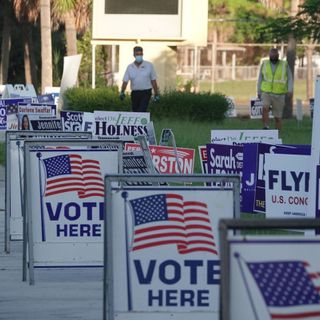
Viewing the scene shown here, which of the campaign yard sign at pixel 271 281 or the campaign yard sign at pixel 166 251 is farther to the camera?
the campaign yard sign at pixel 166 251

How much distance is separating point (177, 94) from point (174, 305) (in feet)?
84.5

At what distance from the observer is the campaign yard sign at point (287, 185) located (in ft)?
32.6

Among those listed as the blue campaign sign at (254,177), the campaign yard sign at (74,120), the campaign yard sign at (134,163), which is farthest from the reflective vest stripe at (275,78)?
the campaign yard sign at (134,163)

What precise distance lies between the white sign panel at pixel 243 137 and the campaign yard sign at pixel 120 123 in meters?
2.33

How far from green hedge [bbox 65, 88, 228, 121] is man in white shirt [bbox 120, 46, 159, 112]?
645 cm

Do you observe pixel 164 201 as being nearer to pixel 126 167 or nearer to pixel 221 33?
pixel 126 167

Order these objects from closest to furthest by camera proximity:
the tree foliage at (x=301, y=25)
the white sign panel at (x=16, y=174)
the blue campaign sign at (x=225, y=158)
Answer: the white sign panel at (x=16, y=174)
the blue campaign sign at (x=225, y=158)
the tree foliage at (x=301, y=25)

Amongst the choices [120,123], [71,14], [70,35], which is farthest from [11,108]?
[71,14]

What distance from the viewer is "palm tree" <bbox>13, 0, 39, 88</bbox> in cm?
5041

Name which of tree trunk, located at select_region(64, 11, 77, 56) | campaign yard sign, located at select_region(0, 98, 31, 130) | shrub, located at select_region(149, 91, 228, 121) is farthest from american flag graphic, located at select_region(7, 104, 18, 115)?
tree trunk, located at select_region(64, 11, 77, 56)

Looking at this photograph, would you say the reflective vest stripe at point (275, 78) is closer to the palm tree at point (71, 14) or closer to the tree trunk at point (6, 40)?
the palm tree at point (71, 14)

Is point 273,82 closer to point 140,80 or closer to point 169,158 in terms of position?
point 140,80

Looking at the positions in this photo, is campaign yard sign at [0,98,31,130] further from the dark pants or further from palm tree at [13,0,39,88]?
palm tree at [13,0,39,88]

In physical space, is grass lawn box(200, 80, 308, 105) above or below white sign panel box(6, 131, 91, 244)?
below
